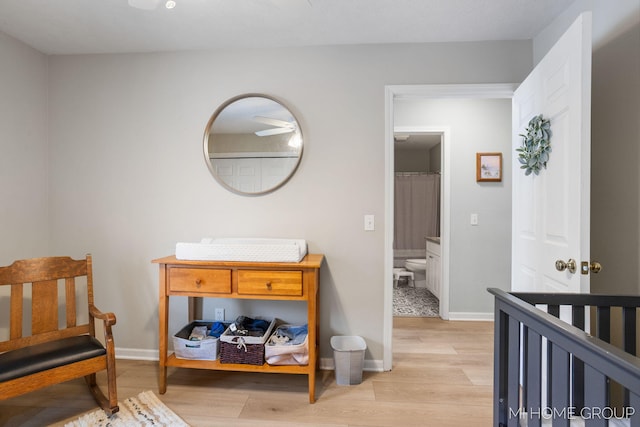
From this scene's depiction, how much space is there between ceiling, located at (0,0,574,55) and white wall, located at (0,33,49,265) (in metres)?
0.19

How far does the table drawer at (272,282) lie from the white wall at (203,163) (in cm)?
45

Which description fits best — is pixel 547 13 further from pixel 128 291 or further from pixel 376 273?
pixel 128 291

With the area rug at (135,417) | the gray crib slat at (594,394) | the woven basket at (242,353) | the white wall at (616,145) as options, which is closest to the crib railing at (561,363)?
the gray crib slat at (594,394)

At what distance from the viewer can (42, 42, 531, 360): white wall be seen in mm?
2189

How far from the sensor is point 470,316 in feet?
10.4

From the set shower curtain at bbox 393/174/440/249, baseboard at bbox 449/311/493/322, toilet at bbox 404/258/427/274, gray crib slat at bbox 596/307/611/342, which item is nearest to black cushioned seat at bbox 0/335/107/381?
gray crib slat at bbox 596/307/611/342

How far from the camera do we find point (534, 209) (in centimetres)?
173

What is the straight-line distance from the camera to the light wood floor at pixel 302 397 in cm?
167

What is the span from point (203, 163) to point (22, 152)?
1289 mm

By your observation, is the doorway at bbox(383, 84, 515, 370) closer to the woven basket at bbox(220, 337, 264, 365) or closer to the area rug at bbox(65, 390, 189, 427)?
the woven basket at bbox(220, 337, 264, 365)

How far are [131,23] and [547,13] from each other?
263 centimetres

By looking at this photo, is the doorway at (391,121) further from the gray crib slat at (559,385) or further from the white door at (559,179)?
the gray crib slat at (559,385)

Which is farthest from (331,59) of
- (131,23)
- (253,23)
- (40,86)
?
(40,86)

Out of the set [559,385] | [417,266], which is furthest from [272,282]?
[417,266]
